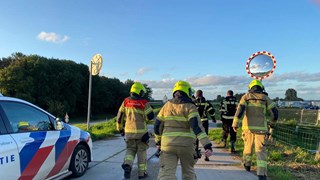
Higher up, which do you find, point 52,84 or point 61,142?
point 52,84

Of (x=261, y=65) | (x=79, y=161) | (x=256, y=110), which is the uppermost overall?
(x=261, y=65)

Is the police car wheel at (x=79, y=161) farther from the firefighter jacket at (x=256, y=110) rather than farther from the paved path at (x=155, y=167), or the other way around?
the firefighter jacket at (x=256, y=110)

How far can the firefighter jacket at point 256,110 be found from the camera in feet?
22.5

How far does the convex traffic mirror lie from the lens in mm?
9109

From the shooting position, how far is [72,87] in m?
56.8

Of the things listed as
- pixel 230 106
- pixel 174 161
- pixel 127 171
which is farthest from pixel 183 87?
pixel 230 106

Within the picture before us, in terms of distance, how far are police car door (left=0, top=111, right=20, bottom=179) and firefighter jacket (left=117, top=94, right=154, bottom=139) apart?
236 cm

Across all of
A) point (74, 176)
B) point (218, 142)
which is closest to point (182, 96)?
point (74, 176)

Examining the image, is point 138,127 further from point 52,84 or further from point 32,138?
point 52,84

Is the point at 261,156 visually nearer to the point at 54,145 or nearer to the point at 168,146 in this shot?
the point at 168,146

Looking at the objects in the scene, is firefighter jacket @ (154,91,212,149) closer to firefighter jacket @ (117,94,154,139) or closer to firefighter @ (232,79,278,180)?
firefighter jacket @ (117,94,154,139)

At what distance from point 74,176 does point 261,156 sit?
3808 mm

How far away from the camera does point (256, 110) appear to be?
22.7ft

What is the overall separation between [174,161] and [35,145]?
2232 mm
